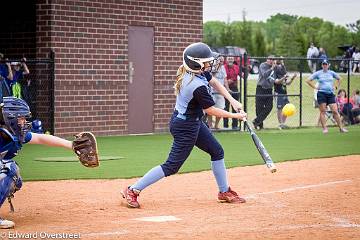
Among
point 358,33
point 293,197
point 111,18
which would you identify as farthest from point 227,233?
point 358,33

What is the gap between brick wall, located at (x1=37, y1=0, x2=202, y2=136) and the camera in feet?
72.0

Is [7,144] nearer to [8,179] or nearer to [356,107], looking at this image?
[8,179]

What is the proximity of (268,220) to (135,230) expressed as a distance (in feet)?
5.19

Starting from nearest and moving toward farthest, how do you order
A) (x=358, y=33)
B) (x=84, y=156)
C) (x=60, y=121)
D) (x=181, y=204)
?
(x=84, y=156)
(x=181, y=204)
(x=60, y=121)
(x=358, y=33)

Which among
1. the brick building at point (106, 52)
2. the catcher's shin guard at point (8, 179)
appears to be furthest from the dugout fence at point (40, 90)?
the catcher's shin guard at point (8, 179)

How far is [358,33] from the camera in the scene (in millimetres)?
63281

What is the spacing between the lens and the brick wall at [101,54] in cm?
2194

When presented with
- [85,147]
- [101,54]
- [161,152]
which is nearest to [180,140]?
[85,147]

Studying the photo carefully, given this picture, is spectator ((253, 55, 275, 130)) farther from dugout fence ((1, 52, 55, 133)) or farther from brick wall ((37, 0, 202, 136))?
dugout fence ((1, 52, 55, 133))

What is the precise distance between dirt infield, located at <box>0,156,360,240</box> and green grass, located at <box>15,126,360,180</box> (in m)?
1.29

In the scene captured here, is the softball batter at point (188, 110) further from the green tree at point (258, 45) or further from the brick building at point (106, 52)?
the green tree at point (258, 45)

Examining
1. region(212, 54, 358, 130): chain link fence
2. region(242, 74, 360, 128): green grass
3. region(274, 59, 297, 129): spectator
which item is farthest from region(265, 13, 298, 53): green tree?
region(274, 59, 297, 129): spectator

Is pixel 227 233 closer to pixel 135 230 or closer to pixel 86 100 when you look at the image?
pixel 135 230

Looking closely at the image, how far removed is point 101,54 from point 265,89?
21.6 feet
